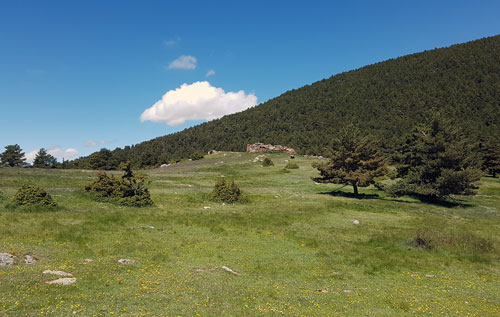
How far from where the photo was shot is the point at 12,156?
268ft

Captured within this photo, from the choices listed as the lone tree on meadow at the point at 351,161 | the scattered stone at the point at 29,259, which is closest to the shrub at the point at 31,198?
the scattered stone at the point at 29,259

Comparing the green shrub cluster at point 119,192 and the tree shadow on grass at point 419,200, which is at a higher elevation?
the green shrub cluster at point 119,192

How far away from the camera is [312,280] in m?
14.3

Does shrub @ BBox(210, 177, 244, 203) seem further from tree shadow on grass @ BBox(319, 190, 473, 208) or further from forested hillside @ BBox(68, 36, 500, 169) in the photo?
forested hillside @ BBox(68, 36, 500, 169)

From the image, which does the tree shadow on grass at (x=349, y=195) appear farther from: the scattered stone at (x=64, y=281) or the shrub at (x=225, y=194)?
the scattered stone at (x=64, y=281)

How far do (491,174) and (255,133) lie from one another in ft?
450

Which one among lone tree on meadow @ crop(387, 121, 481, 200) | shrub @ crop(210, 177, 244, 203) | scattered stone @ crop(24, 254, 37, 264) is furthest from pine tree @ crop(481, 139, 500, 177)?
scattered stone @ crop(24, 254, 37, 264)

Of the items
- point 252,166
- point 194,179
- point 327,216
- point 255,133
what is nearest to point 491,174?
point 252,166

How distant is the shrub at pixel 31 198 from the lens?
75.5 ft

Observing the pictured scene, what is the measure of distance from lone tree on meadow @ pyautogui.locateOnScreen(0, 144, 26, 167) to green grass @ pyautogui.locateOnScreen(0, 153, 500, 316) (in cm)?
6366

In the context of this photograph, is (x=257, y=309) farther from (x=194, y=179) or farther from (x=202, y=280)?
(x=194, y=179)

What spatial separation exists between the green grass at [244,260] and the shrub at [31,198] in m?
0.96

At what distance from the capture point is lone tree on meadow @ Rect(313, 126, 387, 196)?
1581 inches

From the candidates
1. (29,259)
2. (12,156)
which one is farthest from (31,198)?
(12,156)
